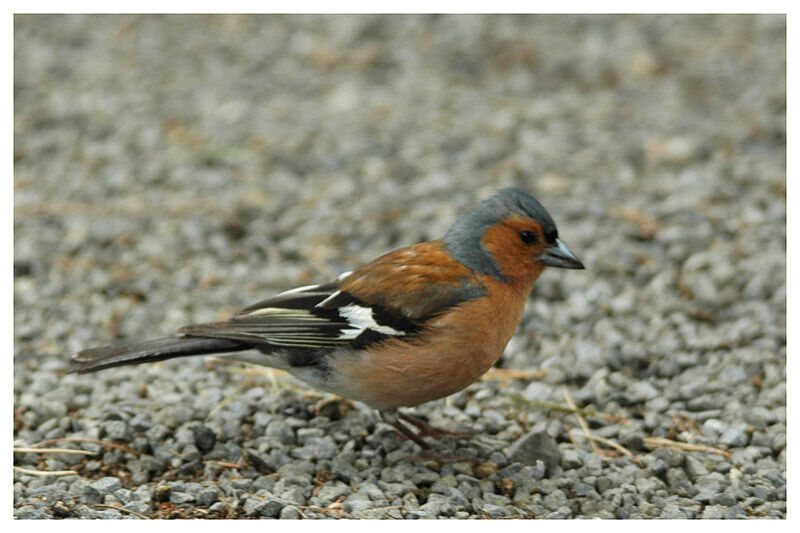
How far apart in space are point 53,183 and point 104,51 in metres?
2.56

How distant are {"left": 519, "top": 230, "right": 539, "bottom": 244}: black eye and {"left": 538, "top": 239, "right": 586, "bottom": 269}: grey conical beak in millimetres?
83

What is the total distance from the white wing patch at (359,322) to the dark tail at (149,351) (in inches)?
18.6

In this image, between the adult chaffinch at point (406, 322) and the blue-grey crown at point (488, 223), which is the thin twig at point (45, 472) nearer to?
the adult chaffinch at point (406, 322)

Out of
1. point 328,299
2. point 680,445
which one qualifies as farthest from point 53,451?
point 680,445

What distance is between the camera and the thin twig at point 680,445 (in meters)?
4.46

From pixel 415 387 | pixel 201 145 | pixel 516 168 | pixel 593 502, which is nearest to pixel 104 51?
pixel 201 145

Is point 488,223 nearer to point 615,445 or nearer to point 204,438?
point 615,445

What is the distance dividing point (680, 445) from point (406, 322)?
4.62ft

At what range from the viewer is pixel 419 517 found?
3.85m

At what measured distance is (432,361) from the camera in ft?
13.7

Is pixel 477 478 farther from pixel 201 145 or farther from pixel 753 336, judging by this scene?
pixel 201 145

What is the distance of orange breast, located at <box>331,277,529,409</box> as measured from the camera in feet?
13.8

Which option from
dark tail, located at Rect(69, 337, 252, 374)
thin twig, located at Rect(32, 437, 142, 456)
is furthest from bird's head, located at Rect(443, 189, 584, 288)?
thin twig, located at Rect(32, 437, 142, 456)


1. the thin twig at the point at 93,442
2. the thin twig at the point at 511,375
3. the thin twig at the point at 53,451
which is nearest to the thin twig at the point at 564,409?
the thin twig at the point at 511,375
